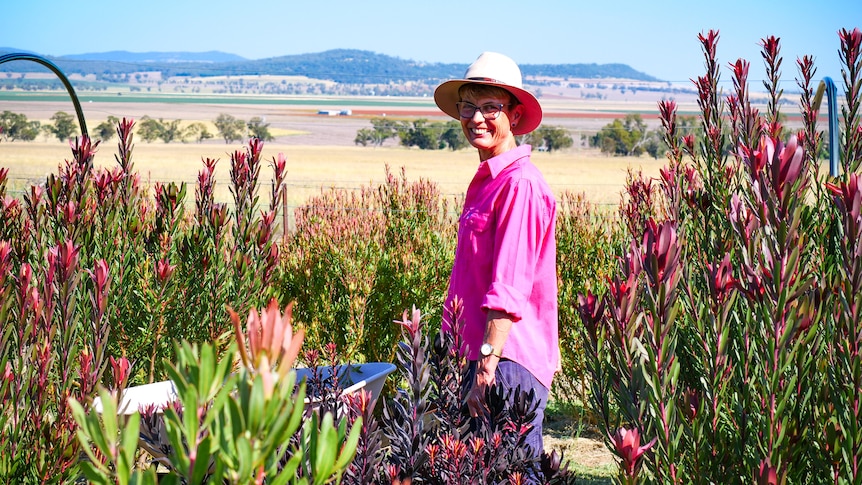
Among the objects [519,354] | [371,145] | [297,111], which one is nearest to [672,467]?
[519,354]

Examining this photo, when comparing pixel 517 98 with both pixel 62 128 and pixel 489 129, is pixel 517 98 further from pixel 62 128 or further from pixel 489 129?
pixel 62 128

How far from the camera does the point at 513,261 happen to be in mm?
3043

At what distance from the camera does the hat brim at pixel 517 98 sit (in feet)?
11.0

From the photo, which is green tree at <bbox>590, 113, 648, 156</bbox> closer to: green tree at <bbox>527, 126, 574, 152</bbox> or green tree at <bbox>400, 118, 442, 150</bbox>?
green tree at <bbox>527, 126, 574, 152</bbox>

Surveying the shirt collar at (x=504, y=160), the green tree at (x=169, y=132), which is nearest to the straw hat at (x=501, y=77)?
the shirt collar at (x=504, y=160)

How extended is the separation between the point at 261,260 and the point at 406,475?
7.83 ft

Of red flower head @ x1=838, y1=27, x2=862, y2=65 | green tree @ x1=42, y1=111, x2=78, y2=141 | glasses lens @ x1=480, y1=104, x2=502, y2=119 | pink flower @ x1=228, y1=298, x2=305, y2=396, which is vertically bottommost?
green tree @ x1=42, y1=111, x2=78, y2=141

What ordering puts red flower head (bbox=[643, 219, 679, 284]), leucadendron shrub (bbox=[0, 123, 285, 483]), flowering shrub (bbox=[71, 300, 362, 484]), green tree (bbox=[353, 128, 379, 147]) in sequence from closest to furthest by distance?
flowering shrub (bbox=[71, 300, 362, 484]) < red flower head (bbox=[643, 219, 679, 284]) < leucadendron shrub (bbox=[0, 123, 285, 483]) < green tree (bbox=[353, 128, 379, 147])

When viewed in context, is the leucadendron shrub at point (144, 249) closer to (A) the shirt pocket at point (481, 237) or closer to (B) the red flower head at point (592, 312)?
(A) the shirt pocket at point (481, 237)

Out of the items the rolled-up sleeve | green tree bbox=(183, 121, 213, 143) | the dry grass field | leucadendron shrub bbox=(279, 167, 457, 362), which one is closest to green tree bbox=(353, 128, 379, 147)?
the dry grass field

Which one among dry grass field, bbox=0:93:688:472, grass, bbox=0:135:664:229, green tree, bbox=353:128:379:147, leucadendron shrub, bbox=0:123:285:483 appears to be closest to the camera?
leucadendron shrub, bbox=0:123:285:483

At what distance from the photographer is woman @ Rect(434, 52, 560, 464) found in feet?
9.95

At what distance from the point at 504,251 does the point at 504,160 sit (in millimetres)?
364

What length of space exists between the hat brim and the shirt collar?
12 centimetres
